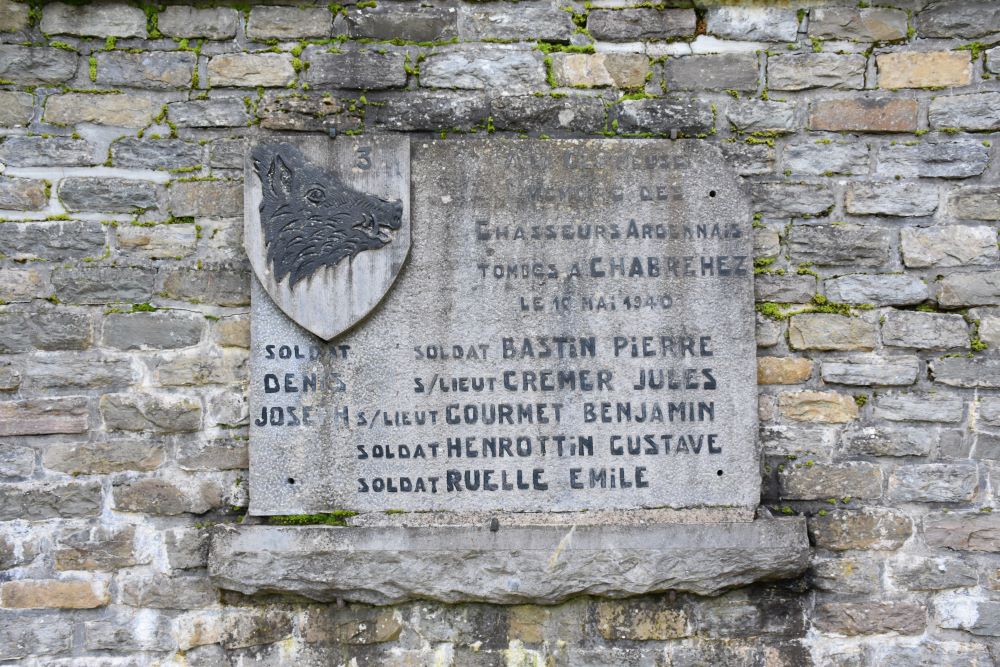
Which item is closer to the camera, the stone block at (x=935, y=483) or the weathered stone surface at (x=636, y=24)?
the stone block at (x=935, y=483)

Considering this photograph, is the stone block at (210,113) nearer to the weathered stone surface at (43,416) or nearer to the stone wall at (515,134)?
the stone wall at (515,134)

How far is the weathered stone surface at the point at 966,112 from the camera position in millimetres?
3160

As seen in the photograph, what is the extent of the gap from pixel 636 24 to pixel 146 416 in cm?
234

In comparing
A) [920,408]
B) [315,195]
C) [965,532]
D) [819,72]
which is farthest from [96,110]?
[965,532]

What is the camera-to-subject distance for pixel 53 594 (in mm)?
3018

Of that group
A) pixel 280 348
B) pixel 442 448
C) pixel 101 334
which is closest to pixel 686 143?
pixel 442 448

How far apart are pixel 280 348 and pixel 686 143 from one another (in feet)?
5.45

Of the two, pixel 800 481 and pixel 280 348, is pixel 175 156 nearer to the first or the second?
pixel 280 348

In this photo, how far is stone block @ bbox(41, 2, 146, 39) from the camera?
3.18 m

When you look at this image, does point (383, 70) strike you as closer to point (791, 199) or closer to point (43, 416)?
point (791, 199)

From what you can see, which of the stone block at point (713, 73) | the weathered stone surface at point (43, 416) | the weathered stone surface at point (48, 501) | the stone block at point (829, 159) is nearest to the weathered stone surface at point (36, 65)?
the weathered stone surface at point (43, 416)

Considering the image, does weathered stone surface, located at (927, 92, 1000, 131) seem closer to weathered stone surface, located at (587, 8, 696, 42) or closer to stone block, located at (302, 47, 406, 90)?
weathered stone surface, located at (587, 8, 696, 42)

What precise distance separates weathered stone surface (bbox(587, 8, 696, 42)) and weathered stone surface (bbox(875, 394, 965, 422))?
157 cm

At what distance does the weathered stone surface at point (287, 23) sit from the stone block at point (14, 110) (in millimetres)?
867
